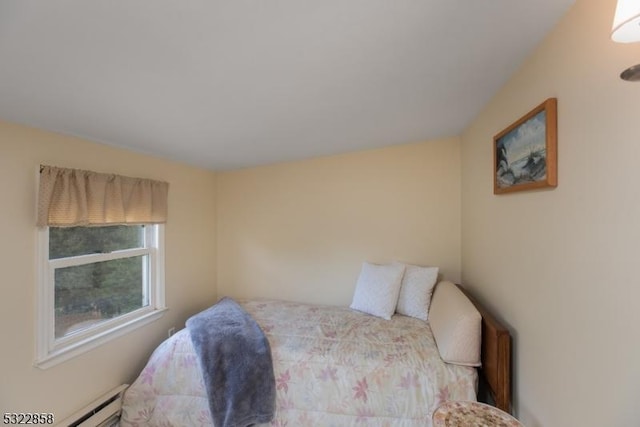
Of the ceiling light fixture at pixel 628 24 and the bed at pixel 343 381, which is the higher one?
the ceiling light fixture at pixel 628 24

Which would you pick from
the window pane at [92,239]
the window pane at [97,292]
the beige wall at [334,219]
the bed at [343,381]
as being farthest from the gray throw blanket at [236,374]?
the beige wall at [334,219]

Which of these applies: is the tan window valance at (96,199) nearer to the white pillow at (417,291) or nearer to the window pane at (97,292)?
the window pane at (97,292)

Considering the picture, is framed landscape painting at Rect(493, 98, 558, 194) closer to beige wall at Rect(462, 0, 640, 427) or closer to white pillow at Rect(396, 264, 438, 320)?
beige wall at Rect(462, 0, 640, 427)

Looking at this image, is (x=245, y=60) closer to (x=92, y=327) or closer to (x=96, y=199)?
(x=96, y=199)

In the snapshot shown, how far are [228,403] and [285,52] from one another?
6.49ft

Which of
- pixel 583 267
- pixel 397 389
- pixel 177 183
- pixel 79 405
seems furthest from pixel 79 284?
pixel 583 267

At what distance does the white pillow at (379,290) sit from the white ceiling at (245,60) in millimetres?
1425

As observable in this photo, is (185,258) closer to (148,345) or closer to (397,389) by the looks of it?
(148,345)

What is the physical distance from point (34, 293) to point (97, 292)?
0.42 meters

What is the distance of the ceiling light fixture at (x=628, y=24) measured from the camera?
58 cm

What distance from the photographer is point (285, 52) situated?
116cm

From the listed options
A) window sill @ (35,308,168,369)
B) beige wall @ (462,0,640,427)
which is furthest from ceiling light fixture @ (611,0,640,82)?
window sill @ (35,308,168,369)

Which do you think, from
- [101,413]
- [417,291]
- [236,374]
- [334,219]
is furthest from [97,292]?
[417,291]

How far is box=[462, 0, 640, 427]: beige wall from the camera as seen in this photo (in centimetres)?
80
